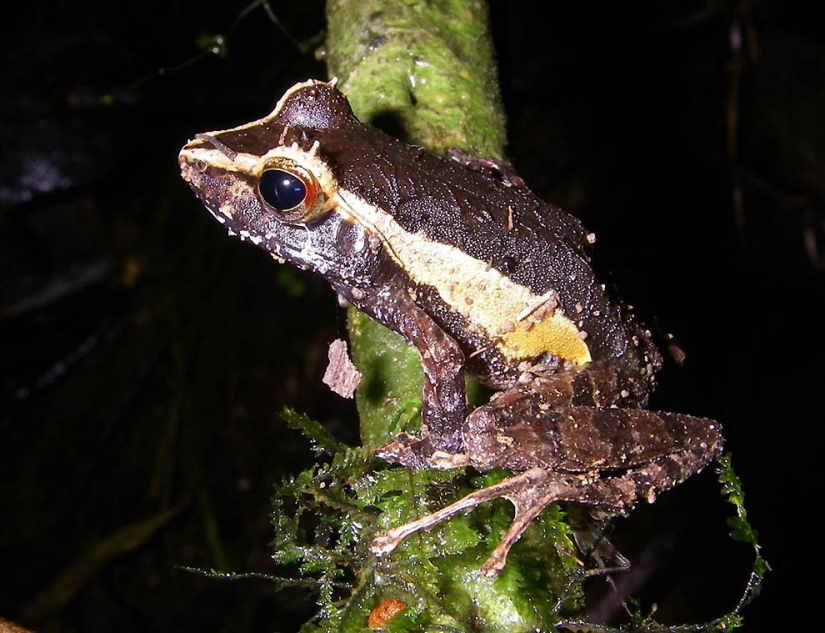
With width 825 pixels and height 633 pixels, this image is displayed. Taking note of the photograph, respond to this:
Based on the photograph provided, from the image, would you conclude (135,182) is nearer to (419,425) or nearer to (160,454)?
(160,454)

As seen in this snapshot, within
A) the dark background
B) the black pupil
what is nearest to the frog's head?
the black pupil

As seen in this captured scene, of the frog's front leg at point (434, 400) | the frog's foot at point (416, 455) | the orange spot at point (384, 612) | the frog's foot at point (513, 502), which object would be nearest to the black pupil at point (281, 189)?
the frog's front leg at point (434, 400)

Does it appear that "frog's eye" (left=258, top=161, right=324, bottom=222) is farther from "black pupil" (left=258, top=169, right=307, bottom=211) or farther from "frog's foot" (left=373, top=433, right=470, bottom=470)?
"frog's foot" (left=373, top=433, right=470, bottom=470)

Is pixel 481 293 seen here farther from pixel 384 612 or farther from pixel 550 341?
pixel 384 612

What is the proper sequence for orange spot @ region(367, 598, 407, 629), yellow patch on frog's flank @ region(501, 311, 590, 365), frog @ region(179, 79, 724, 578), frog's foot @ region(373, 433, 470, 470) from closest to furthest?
1. orange spot @ region(367, 598, 407, 629)
2. frog's foot @ region(373, 433, 470, 470)
3. frog @ region(179, 79, 724, 578)
4. yellow patch on frog's flank @ region(501, 311, 590, 365)

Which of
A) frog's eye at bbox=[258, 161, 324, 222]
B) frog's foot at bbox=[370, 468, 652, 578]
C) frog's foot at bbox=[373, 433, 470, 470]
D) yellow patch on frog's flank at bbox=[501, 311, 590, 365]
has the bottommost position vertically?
frog's foot at bbox=[370, 468, 652, 578]

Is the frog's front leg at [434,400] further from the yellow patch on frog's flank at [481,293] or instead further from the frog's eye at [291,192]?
the frog's eye at [291,192]

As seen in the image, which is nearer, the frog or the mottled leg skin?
the mottled leg skin
